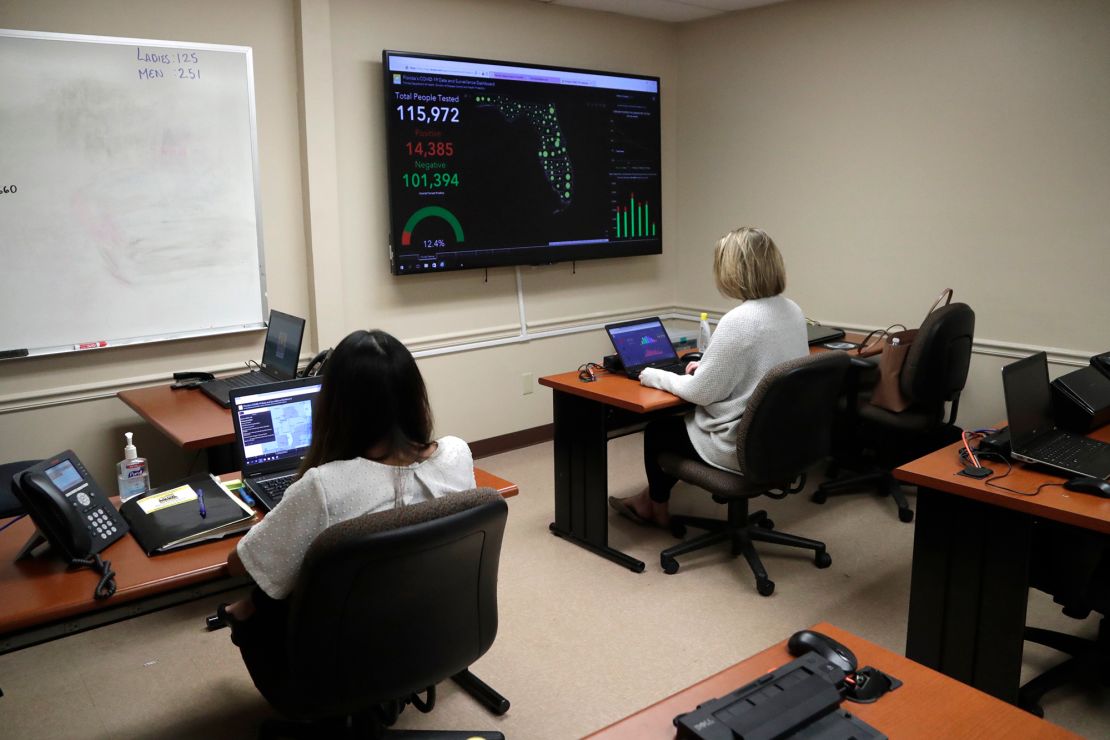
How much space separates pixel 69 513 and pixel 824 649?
5.03 ft

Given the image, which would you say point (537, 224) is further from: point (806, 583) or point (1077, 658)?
point (1077, 658)

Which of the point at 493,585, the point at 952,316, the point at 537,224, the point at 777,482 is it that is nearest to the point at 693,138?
the point at 537,224

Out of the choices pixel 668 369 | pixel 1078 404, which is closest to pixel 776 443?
pixel 668 369

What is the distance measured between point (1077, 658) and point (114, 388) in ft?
11.7

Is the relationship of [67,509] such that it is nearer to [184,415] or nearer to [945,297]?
[184,415]

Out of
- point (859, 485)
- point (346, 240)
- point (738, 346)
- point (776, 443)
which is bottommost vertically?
point (859, 485)

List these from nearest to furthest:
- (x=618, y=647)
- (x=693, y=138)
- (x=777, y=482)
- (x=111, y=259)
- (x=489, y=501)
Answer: (x=489, y=501) < (x=618, y=647) < (x=777, y=482) < (x=111, y=259) < (x=693, y=138)

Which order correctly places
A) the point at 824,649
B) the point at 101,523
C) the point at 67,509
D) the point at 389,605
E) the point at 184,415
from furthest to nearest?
the point at 184,415, the point at 101,523, the point at 67,509, the point at 389,605, the point at 824,649

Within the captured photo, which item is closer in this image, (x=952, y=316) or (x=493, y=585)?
(x=493, y=585)

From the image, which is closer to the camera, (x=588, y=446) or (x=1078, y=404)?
(x=1078, y=404)

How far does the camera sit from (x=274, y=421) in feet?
7.50

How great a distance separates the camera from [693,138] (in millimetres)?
5184

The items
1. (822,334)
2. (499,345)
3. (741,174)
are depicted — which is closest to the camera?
(822,334)

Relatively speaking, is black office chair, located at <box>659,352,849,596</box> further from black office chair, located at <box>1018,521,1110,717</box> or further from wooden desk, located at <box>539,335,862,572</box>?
black office chair, located at <box>1018,521,1110,717</box>
